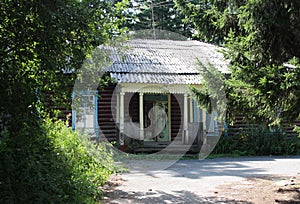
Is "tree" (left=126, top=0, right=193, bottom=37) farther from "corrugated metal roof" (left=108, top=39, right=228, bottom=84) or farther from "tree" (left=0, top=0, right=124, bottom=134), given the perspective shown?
"tree" (left=0, top=0, right=124, bottom=134)

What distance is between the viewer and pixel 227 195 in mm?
6586

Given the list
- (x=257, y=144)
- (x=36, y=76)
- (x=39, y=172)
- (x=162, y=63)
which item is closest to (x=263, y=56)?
(x=36, y=76)

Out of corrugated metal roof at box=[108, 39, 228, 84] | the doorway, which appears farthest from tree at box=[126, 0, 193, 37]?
the doorway

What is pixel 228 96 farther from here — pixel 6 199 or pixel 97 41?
pixel 6 199

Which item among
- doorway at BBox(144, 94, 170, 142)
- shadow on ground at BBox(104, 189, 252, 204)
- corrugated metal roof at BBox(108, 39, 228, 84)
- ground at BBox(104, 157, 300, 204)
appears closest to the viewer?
shadow on ground at BBox(104, 189, 252, 204)

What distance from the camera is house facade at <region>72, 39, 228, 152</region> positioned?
578 inches

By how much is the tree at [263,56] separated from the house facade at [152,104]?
617 centimetres

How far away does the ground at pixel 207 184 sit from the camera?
20.7ft

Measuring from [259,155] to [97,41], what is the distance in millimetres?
11404

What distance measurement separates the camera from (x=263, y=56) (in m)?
6.34

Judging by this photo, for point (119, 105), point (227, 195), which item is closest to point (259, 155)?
point (119, 105)

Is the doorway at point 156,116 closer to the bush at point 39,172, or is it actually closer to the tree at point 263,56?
the tree at point 263,56

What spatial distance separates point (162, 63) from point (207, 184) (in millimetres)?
9763

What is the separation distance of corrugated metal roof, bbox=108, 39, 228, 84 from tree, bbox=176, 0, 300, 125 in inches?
248
